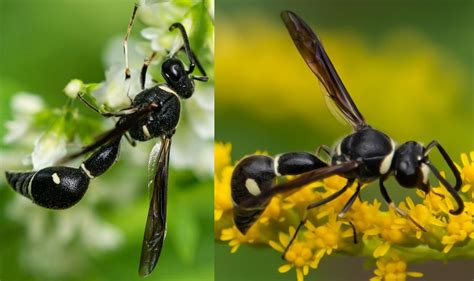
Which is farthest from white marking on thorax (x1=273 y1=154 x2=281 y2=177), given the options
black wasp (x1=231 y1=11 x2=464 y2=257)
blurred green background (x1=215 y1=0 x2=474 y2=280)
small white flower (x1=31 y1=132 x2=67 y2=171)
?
small white flower (x1=31 y1=132 x2=67 y2=171)

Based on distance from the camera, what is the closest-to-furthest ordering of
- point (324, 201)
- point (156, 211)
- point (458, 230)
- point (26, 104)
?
point (458, 230) < point (324, 201) < point (156, 211) < point (26, 104)

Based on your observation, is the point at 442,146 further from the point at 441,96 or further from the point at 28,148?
the point at 28,148

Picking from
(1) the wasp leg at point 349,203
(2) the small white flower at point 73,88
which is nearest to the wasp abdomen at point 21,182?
(2) the small white flower at point 73,88

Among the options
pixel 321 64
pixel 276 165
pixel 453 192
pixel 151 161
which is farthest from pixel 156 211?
pixel 453 192

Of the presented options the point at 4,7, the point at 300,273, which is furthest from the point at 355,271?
the point at 4,7

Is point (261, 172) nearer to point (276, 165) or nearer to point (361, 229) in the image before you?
point (276, 165)

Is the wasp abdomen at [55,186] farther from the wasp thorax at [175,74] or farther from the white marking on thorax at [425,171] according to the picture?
the white marking on thorax at [425,171]

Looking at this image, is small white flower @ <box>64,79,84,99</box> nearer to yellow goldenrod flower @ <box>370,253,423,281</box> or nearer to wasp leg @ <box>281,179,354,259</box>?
wasp leg @ <box>281,179,354,259</box>
